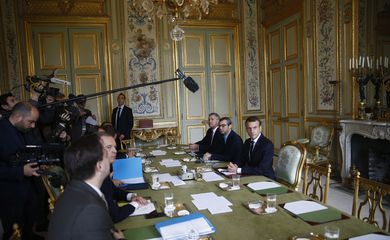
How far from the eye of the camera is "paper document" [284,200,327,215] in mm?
1765

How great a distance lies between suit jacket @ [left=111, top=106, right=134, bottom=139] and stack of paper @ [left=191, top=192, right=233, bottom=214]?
453 centimetres

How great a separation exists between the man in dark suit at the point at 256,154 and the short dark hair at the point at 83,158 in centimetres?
164

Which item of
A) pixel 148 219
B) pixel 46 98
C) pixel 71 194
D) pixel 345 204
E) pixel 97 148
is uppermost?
pixel 46 98

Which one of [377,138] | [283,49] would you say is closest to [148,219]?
[377,138]

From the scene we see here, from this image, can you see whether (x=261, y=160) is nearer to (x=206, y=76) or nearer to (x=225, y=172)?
(x=225, y=172)

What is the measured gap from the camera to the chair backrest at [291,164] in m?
2.70

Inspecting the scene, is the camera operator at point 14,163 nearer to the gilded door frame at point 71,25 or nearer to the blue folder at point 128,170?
the blue folder at point 128,170

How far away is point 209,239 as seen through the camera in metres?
1.43

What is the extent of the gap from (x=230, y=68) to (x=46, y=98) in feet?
16.9

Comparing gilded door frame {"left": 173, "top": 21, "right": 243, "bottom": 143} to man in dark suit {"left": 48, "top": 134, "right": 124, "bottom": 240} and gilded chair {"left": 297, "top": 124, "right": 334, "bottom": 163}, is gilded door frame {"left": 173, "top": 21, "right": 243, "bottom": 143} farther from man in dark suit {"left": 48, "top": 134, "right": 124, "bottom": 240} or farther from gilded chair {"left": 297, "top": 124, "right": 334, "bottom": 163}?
man in dark suit {"left": 48, "top": 134, "right": 124, "bottom": 240}

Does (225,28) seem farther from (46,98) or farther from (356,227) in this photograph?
(356,227)

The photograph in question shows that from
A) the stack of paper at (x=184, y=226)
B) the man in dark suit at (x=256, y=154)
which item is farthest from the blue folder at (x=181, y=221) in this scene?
the man in dark suit at (x=256, y=154)

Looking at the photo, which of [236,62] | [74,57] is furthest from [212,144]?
[74,57]

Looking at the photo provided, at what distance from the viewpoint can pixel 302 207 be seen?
1.82 meters
